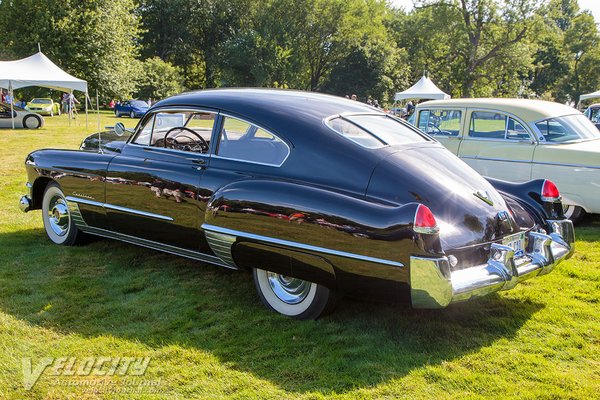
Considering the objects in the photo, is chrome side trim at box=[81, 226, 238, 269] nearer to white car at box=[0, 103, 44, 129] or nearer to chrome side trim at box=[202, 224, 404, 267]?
chrome side trim at box=[202, 224, 404, 267]

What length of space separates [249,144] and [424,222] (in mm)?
1593

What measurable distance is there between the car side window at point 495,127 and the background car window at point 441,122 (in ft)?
0.78

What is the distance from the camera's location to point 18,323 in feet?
12.3

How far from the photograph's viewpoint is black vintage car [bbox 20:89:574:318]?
3.27 metres

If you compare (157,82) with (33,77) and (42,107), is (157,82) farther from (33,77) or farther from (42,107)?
(33,77)

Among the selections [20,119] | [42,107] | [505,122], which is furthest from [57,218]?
[42,107]

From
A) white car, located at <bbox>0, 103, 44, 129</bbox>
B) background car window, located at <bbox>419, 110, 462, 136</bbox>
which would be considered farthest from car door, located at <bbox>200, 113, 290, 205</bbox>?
white car, located at <bbox>0, 103, 44, 129</bbox>

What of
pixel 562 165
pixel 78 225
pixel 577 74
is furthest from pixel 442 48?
pixel 78 225

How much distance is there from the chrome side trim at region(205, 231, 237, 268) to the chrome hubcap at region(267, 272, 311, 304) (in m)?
0.32

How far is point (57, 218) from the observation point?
5.67 metres

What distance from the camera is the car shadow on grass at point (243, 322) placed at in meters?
A: 3.23

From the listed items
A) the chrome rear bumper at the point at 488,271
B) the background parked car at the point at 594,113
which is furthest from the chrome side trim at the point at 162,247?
the background parked car at the point at 594,113

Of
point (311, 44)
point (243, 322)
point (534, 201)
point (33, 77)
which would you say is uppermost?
point (311, 44)

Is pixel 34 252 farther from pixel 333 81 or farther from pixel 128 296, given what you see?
pixel 333 81
